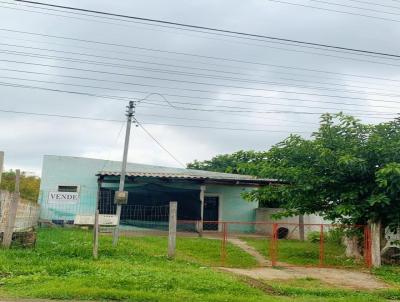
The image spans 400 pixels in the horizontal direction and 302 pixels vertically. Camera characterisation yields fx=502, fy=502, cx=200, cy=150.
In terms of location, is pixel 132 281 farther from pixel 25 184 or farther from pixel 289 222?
pixel 25 184

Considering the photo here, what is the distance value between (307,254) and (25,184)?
2696 cm

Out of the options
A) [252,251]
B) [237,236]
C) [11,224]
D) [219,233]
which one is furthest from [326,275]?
[219,233]

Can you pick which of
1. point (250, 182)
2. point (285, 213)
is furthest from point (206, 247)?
point (250, 182)

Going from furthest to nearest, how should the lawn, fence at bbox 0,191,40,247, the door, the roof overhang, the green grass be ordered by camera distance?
the door → the roof overhang → the green grass → fence at bbox 0,191,40,247 → the lawn

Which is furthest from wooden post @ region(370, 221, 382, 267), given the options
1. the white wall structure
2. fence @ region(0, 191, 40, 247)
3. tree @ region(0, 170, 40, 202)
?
tree @ region(0, 170, 40, 202)

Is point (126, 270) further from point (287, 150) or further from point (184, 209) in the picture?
point (184, 209)

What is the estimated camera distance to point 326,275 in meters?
13.4

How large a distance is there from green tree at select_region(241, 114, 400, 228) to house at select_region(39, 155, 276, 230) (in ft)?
28.6

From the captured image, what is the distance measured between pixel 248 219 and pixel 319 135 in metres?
13.0

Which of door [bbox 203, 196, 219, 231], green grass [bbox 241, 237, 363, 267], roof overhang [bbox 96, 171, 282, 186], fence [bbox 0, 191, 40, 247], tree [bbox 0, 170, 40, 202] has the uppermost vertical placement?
tree [bbox 0, 170, 40, 202]

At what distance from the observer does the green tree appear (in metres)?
14.3

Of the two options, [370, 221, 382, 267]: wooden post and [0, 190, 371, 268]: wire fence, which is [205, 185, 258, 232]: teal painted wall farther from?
[370, 221, 382, 267]: wooden post

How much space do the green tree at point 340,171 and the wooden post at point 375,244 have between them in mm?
254

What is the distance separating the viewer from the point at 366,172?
14719 millimetres
